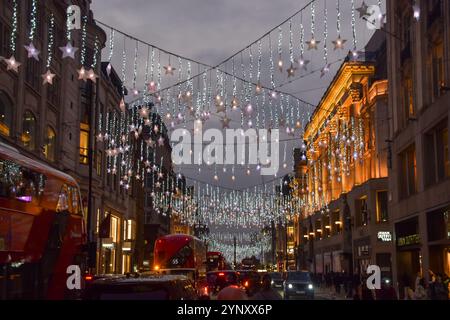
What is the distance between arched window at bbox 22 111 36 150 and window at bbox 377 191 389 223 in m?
26.2

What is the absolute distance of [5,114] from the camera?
31.9 metres

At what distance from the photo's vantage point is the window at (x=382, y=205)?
49.5 metres

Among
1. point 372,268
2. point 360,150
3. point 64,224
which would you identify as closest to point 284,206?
point 360,150

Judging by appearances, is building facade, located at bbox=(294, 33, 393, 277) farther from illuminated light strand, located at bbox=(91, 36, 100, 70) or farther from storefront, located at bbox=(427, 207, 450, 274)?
illuminated light strand, located at bbox=(91, 36, 100, 70)

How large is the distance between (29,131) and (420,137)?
20.0 metres

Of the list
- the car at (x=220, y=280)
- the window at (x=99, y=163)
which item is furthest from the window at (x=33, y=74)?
the window at (x=99, y=163)

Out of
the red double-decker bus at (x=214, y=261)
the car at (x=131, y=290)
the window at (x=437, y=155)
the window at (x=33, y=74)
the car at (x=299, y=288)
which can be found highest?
the window at (x=33, y=74)

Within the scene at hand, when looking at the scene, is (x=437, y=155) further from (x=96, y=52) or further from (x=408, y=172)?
(x=96, y=52)

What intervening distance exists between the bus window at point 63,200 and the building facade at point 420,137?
51.6 ft

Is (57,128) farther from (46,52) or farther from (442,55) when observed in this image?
(442,55)

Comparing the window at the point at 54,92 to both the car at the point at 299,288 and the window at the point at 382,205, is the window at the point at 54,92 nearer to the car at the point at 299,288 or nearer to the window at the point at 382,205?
the car at the point at 299,288

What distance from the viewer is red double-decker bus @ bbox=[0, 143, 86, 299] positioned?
16.4 m

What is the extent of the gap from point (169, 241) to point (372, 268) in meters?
12.8

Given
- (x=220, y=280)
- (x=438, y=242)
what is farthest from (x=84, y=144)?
(x=438, y=242)
